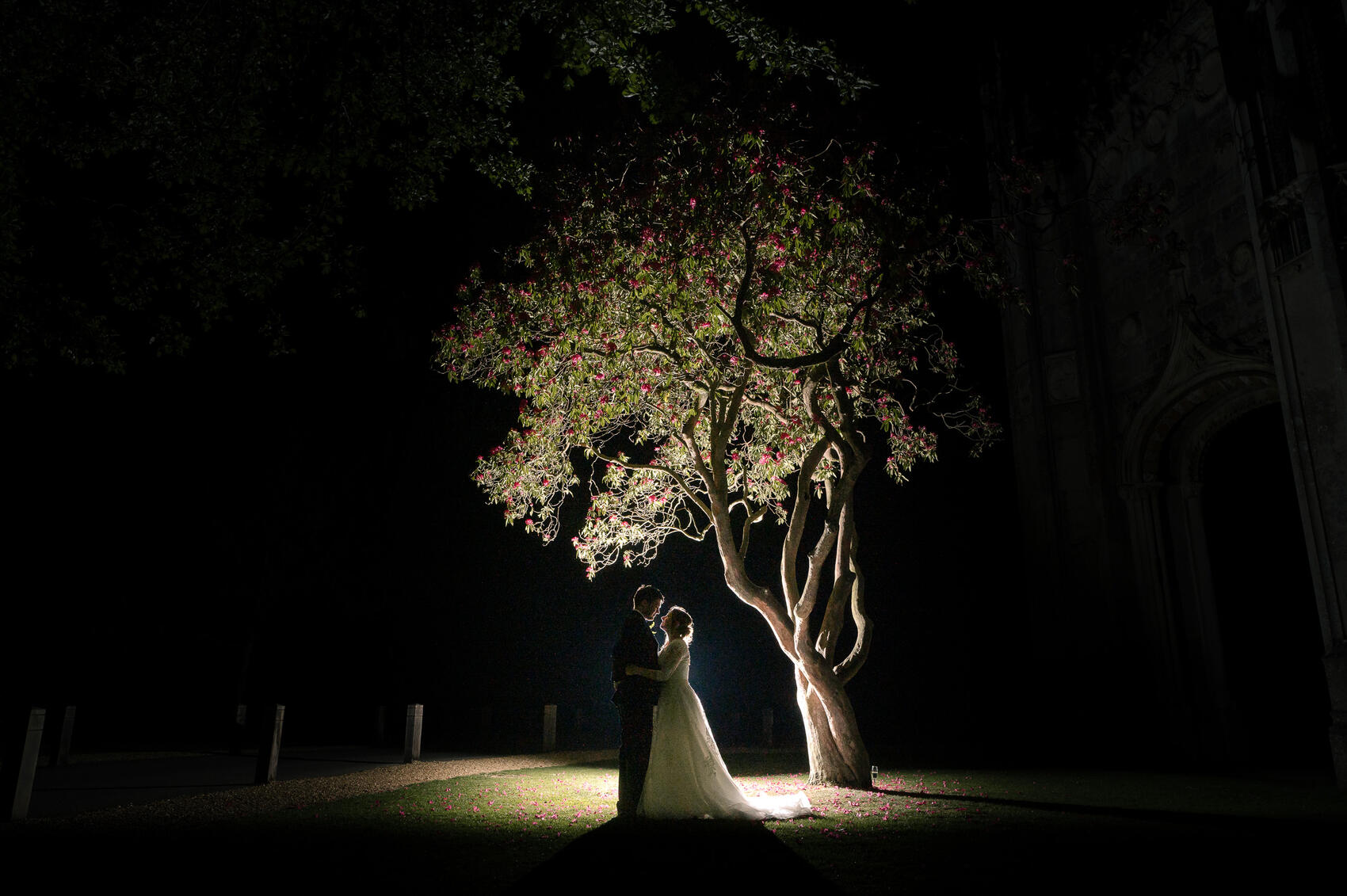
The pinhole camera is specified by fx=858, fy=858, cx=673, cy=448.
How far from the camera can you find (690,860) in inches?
210

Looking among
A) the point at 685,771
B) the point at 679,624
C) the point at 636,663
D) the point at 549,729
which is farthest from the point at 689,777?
the point at 549,729

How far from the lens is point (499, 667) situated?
20344mm

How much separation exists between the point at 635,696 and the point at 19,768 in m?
5.18

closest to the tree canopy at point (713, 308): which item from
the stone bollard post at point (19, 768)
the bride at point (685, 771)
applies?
the bride at point (685, 771)

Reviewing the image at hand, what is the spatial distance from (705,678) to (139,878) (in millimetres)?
15196

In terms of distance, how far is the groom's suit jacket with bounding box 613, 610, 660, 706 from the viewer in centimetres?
732

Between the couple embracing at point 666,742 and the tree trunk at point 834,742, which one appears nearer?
the couple embracing at point 666,742

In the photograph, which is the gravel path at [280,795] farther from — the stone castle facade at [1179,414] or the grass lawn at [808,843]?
the stone castle facade at [1179,414]

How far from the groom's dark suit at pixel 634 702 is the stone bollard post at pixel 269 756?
5053 millimetres

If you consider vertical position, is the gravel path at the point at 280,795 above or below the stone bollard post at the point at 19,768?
below

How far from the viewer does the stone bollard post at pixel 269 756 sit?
10016mm

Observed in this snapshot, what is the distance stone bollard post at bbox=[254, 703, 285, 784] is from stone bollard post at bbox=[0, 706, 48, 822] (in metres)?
2.92

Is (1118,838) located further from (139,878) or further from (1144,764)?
(1144,764)

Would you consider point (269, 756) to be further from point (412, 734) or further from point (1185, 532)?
point (1185, 532)
